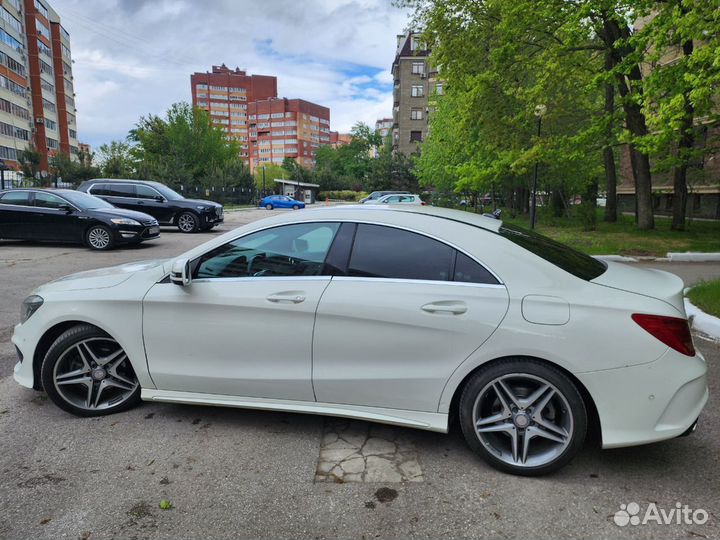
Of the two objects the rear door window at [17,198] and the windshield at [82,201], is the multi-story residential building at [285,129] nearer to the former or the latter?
the windshield at [82,201]

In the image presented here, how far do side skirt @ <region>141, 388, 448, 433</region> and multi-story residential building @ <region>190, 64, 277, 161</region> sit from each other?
157097 mm

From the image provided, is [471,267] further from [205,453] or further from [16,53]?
[16,53]

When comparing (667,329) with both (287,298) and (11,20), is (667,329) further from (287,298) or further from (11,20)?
(11,20)

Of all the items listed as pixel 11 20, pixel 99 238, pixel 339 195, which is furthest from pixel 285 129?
pixel 99 238

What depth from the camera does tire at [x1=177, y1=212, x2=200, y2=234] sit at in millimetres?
17188

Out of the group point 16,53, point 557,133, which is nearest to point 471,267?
point 557,133

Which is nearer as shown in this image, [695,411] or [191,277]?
[695,411]

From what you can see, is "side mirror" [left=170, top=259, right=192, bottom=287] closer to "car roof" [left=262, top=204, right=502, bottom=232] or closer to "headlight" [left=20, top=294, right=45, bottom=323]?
"car roof" [left=262, top=204, right=502, bottom=232]

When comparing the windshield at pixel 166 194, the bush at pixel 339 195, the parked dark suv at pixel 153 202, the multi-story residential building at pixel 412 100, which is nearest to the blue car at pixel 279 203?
the bush at pixel 339 195

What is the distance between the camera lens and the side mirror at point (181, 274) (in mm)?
3217

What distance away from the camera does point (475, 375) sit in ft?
9.29

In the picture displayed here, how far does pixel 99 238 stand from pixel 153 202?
502 centimetres

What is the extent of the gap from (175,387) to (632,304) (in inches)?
114

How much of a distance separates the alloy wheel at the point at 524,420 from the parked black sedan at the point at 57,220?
1184 cm
